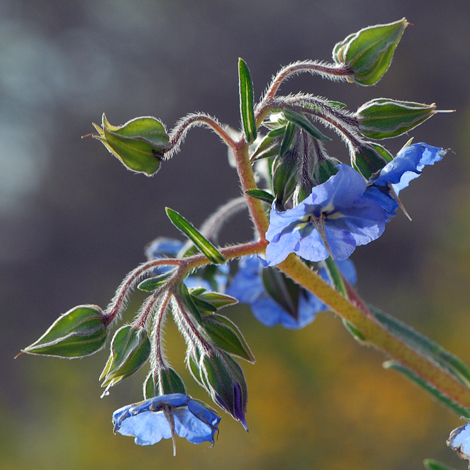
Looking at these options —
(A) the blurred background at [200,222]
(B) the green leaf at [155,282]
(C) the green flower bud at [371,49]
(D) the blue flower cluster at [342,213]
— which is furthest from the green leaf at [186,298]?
(A) the blurred background at [200,222]

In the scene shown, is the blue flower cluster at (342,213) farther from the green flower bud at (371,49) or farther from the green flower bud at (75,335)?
the green flower bud at (75,335)

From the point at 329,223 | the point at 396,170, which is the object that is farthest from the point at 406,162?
the point at 329,223

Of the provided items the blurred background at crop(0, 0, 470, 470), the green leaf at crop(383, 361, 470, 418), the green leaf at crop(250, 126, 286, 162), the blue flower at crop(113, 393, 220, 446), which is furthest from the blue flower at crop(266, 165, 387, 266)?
the blurred background at crop(0, 0, 470, 470)

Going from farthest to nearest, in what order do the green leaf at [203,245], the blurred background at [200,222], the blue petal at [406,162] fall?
the blurred background at [200,222], the green leaf at [203,245], the blue petal at [406,162]

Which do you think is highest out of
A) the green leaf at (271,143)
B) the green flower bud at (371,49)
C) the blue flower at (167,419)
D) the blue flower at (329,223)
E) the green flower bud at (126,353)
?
the green flower bud at (371,49)

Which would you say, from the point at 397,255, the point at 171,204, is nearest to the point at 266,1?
the point at 171,204

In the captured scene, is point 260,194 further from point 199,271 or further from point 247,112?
point 199,271
